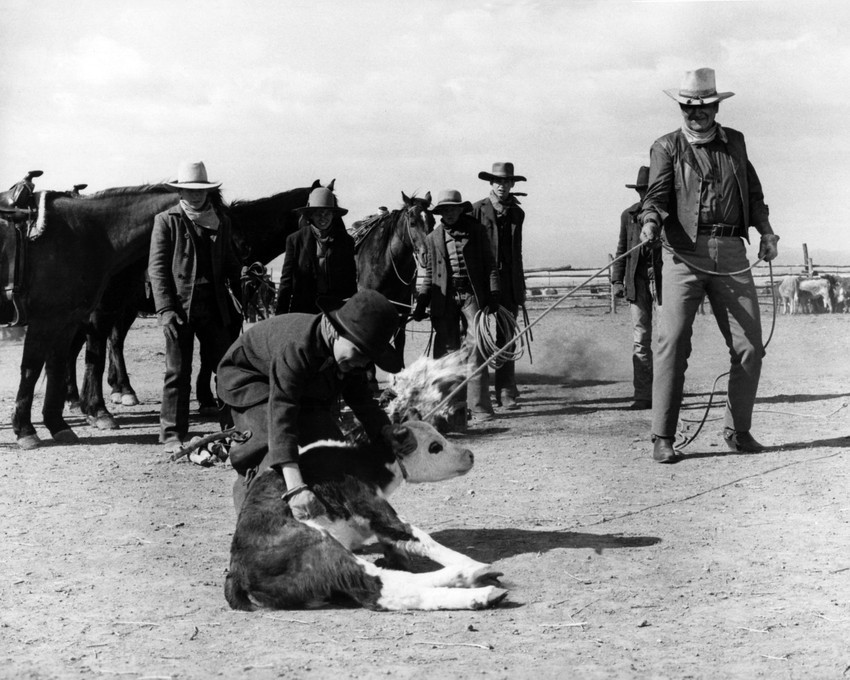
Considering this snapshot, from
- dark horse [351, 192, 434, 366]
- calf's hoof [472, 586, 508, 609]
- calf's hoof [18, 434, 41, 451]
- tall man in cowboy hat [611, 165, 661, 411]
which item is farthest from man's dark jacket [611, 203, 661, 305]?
calf's hoof [472, 586, 508, 609]

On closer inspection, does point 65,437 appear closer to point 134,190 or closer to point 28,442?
point 28,442

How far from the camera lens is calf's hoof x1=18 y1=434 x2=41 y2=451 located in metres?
8.23

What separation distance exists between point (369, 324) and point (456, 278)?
192 inches

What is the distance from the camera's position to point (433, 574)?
4242 mm

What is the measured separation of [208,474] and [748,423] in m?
3.66

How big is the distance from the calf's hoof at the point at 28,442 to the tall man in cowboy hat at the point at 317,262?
7.02 feet

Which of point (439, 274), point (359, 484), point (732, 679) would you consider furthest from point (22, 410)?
point (732, 679)

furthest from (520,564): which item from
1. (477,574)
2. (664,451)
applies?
(664,451)

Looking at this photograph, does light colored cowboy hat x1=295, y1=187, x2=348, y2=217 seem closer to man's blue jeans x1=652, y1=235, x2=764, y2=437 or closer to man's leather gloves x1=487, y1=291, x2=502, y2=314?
man's leather gloves x1=487, y1=291, x2=502, y2=314

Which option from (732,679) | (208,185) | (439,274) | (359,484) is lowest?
(732,679)

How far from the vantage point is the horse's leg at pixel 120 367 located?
10812 millimetres

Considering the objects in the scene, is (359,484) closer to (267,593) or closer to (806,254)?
(267,593)

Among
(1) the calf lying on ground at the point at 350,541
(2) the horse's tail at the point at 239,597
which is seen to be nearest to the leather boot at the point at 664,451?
(1) the calf lying on ground at the point at 350,541

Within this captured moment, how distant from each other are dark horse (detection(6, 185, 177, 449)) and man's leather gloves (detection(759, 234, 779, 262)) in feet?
15.1
